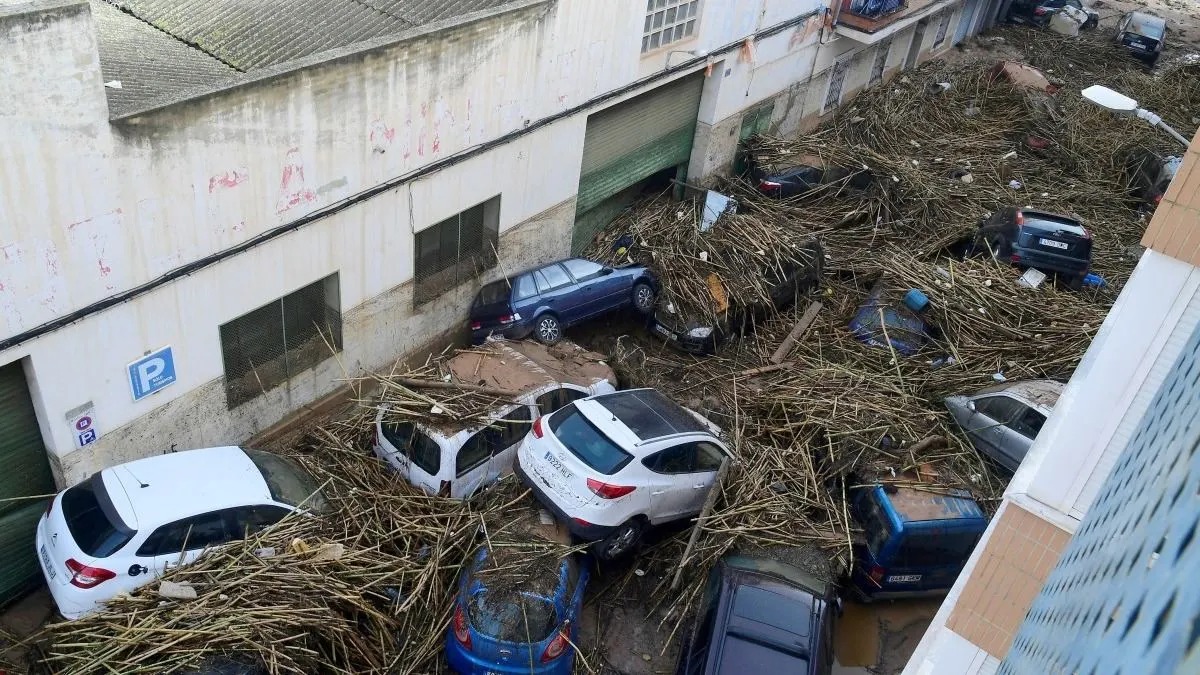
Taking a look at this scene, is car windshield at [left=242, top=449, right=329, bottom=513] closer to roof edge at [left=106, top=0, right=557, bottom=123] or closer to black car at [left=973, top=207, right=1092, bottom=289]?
roof edge at [left=106, top=0, right=557, bottom=123]

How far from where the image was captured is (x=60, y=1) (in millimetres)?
8203

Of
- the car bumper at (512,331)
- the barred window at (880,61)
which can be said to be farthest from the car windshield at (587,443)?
the barred window at (880,61)

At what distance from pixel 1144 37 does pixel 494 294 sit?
26.8 meters

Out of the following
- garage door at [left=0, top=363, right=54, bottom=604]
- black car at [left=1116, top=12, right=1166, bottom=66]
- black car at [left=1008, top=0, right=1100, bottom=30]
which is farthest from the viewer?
black car at [left=1008, top=0, right=1100, bottom=30]

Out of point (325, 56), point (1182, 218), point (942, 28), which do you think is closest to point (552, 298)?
point (325, 56)

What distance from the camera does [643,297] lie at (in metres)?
15.6

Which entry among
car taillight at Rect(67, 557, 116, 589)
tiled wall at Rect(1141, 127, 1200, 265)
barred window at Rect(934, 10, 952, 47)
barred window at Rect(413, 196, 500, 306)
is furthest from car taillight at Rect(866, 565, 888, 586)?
barred window at Rect(934, 10, 952, 47)

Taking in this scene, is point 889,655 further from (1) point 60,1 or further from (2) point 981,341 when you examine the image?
(1) point 60,1

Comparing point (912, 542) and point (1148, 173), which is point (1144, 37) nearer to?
point (1148, 173)

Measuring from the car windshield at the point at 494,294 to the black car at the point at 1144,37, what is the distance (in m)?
26.1

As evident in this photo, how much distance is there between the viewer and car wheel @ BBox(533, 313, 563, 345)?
14352 millimetres

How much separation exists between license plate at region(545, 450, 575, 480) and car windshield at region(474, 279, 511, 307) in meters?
4.46

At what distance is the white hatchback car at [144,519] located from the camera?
861cm

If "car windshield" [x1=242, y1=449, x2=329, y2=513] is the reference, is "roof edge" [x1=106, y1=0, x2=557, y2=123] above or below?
above
